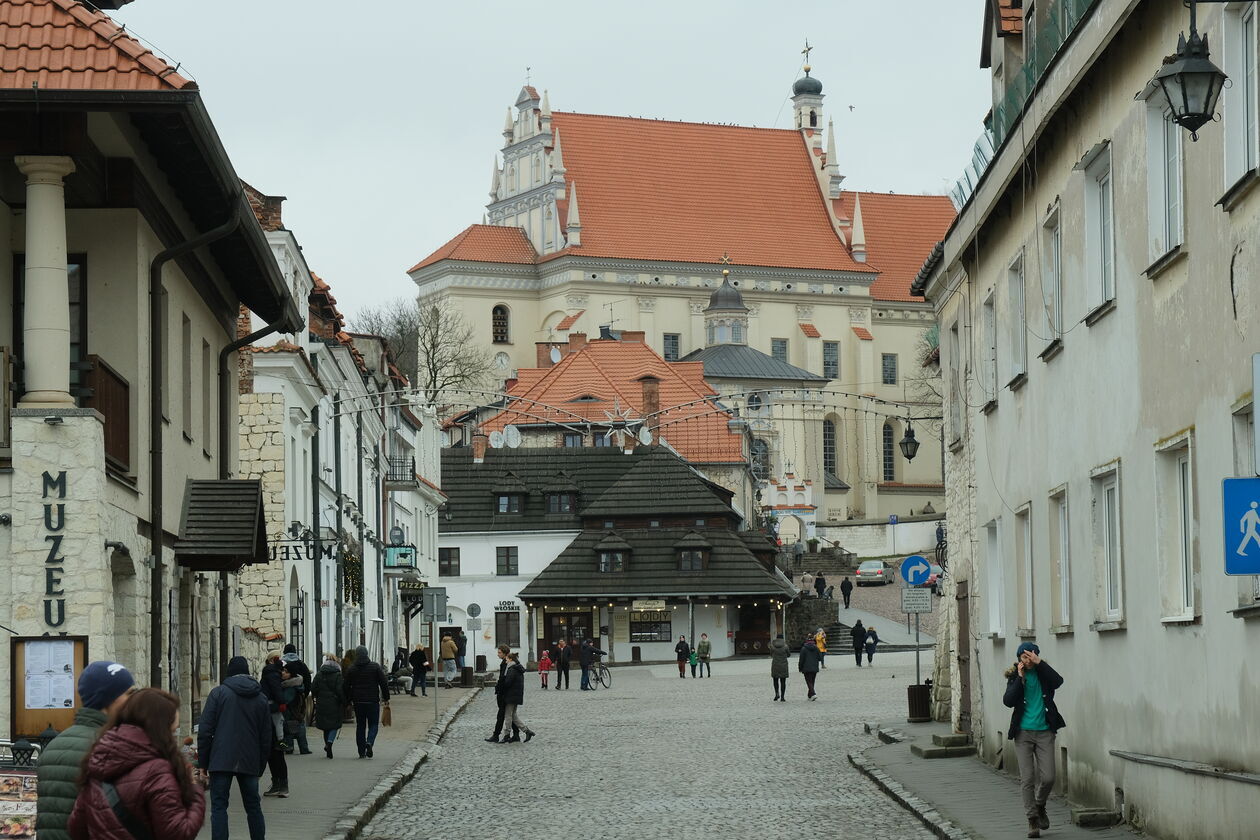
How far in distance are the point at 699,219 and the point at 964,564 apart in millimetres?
114812

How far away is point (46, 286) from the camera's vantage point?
52.7 feet

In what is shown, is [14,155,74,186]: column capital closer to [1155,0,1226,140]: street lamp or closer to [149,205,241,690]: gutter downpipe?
[149,205,241,690]: gutter downpipe

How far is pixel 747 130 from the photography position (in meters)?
146

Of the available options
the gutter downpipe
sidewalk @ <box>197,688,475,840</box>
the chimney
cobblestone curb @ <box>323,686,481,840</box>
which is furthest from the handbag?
the chimney

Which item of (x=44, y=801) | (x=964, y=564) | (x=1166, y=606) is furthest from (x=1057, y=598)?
(x=44, y=801)

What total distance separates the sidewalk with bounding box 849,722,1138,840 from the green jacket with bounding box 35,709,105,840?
8801 mm

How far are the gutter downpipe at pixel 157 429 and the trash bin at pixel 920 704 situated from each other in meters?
14.5

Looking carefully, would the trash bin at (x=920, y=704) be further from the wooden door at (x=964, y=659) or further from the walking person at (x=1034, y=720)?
the walking person at (x=1034, y=720)

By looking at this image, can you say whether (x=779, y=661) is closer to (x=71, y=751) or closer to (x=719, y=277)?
(x=71, y=751)

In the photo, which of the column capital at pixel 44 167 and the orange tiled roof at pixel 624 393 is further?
the orange tiled roof at pixel 624 393

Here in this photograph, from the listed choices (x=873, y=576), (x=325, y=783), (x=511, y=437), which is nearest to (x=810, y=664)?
(x=325, y=783)

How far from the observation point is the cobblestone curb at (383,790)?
1789 centimetres

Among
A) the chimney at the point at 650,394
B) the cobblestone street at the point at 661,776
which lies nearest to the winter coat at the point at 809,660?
the cobblestone street at the point at 661,776

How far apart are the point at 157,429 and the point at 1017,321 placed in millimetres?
8512
